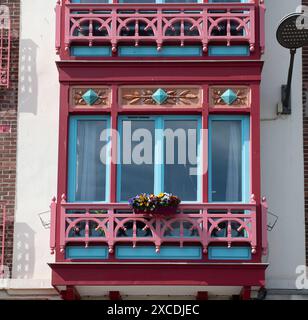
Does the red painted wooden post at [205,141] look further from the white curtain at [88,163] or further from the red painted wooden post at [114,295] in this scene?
the red painted wooden post at [114,295]

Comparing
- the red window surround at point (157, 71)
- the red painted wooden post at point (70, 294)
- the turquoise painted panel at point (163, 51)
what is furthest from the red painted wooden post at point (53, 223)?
the turquoise painted panel at point (163, 51)

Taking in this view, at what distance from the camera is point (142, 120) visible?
19797mm

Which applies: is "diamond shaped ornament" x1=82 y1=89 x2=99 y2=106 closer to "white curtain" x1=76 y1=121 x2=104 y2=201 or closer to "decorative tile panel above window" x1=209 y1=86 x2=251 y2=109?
"white curtain" x1=76 y1=121 x2=104 y2=201

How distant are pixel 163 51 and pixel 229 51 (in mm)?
1167

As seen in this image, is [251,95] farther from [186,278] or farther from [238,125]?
[186,278]

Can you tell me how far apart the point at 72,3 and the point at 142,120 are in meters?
2.42

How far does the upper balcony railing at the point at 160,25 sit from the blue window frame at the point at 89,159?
53.3 inches

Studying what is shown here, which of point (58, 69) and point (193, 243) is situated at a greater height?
point (58, 69)

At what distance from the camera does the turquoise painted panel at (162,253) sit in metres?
18.9

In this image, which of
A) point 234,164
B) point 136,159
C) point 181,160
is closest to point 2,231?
→ point 136,159

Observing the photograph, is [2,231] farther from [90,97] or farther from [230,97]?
[230,97]

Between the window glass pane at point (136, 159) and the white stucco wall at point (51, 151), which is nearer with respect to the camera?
the window glass pane at point (136, 159)

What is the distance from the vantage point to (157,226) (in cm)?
1881
